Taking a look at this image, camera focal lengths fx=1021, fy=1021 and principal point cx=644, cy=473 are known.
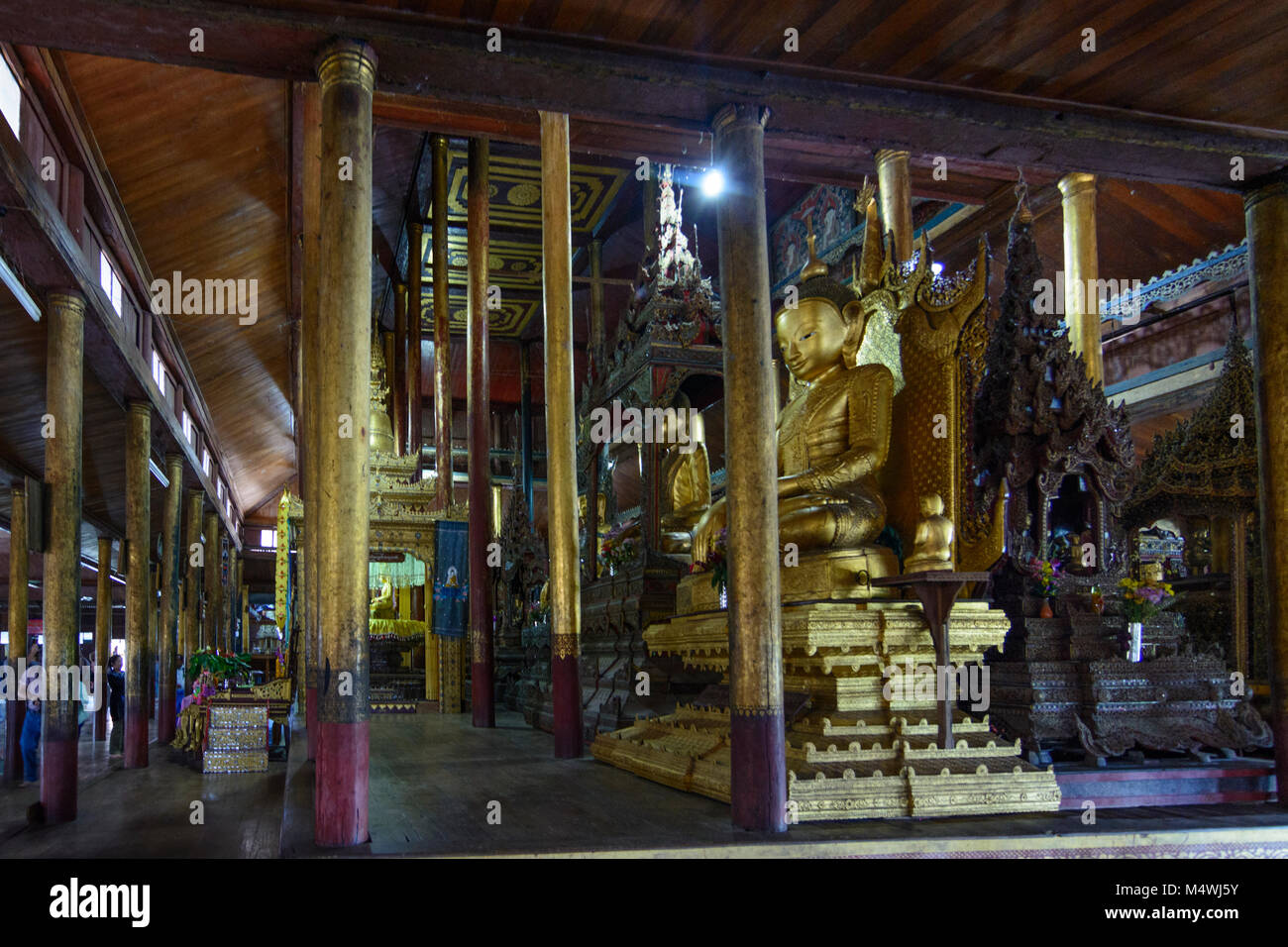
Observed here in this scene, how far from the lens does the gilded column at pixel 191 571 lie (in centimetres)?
1723

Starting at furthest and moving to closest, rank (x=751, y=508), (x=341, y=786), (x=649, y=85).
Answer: (x=649, y=85)
(x=751, y=508)
(x=341, y=786)

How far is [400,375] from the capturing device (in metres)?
20.6

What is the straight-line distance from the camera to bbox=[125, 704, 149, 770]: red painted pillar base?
11586 mm

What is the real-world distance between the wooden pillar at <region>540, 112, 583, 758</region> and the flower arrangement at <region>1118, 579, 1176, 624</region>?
3677 mm

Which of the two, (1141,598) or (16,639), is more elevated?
(1141,598)

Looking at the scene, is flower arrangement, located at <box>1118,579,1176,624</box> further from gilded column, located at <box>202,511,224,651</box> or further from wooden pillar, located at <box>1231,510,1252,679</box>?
gilded column, located at <box>202,511,224,651</box>

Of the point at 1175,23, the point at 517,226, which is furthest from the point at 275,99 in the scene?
the point at 1175,23

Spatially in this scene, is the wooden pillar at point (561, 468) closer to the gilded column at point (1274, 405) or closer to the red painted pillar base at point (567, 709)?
the red painted pillar base at point (567, 709)

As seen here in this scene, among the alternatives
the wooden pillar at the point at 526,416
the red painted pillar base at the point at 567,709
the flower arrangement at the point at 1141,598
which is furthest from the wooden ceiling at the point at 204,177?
Answer: the flower arrangement at the point at 1141,598

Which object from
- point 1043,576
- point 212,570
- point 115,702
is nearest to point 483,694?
point 1043,576

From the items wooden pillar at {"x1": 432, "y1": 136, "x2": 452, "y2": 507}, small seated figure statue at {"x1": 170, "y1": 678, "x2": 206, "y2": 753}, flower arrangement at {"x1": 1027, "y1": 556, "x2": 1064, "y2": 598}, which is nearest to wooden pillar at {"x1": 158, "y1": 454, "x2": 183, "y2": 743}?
small seated figure statue at {"x1": 170, "y1": 678, "x2": 206, "y2": 753}

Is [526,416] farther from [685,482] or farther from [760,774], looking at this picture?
[760,774]

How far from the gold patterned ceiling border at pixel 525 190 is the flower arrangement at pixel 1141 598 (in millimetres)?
10212

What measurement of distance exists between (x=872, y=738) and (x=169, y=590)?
1087 centimetres
